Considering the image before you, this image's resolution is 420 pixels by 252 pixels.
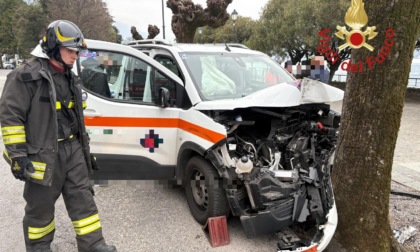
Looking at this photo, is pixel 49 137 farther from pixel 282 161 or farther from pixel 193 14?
pixel 193 14

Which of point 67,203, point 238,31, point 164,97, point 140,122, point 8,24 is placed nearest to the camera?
point 67,203

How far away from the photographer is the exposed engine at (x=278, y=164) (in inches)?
118

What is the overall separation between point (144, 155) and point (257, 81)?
5.57 ft

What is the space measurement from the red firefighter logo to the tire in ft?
5.52

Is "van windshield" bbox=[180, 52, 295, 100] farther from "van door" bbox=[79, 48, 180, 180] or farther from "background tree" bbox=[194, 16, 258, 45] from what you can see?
"background tree" bbox=[194, 16, 258, 45]

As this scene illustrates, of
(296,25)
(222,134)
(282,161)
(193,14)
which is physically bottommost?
(282,161)

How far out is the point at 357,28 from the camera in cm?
273

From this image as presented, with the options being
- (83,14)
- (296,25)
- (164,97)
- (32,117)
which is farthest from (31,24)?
(32,117)

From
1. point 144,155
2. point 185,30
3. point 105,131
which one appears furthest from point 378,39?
point 185,30

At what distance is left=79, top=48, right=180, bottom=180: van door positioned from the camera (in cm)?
393

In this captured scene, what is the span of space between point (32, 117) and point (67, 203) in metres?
0.79

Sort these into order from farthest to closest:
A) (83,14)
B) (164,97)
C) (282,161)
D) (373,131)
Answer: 1. (83,14)
2. (164,97)
3. (282,161)
4. (373,131)

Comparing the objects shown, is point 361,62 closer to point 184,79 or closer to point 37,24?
point 184,79

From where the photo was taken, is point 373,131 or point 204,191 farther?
point 204,191
